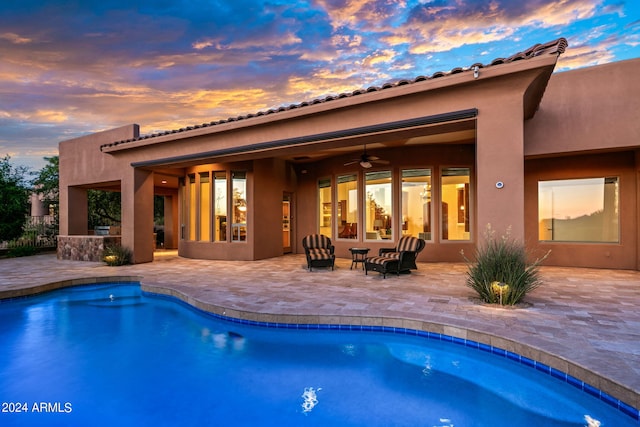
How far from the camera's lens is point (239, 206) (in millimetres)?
11453

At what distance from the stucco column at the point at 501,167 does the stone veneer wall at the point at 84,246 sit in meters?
11.2

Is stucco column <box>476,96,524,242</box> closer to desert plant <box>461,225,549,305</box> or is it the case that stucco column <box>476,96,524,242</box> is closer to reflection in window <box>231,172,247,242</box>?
desert plant <box>461,225,549,305</box>

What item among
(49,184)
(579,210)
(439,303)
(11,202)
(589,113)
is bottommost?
(439,303)

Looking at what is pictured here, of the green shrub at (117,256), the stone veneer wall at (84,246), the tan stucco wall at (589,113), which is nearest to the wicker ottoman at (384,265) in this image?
the tan stucco wall at (589,113)

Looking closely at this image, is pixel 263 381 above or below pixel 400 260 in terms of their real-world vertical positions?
below

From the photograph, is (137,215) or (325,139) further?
(137,215)

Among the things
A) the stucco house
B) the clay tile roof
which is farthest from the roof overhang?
the clay tile roof

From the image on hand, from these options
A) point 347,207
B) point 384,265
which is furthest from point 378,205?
point 384,265

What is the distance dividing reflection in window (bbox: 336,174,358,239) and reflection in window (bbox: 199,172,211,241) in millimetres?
4708

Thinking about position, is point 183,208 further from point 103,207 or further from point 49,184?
point 49,184

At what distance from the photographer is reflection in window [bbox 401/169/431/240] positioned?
1049 centimetres

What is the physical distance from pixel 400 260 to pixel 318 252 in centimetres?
239

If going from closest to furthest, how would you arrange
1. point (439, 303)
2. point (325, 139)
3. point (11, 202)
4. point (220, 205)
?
point (439, 303), point (325, 139), point (220, 205), point (11, 202)

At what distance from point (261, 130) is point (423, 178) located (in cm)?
553
